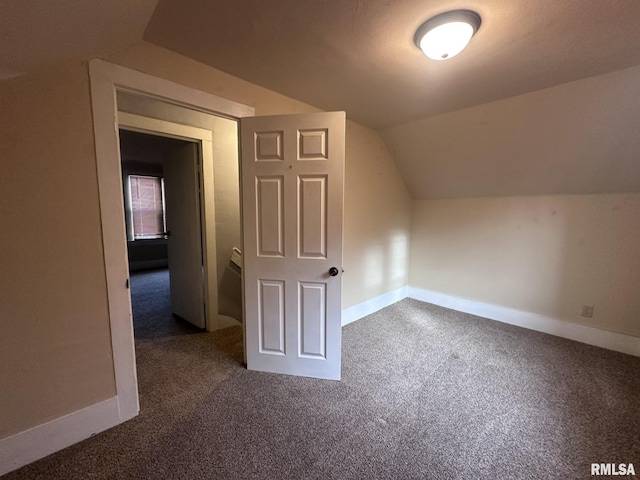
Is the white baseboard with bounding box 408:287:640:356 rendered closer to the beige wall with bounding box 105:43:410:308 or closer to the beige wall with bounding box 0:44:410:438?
the beige wall with bounding box 105:43:410:308

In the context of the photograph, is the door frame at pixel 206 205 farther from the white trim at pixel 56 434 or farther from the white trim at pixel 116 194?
the white trim at pixel 56 434

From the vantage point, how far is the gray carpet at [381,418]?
4.49ft

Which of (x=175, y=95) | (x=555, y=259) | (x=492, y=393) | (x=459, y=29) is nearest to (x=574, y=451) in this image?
(x=492, y=393)

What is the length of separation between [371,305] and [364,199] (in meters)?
1.41

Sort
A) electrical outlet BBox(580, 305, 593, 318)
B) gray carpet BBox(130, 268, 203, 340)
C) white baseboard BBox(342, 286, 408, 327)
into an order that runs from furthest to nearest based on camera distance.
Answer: white baseboard BBox(342, 286, 408, 327) < gray carpet BBox(130, 268, 203, 340) < electrical outlet BBox(580, 305, 593, 318)

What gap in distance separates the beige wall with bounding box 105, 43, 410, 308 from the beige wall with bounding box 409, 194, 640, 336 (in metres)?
0.52

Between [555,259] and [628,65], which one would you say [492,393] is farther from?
[628,65]

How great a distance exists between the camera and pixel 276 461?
1392 mm

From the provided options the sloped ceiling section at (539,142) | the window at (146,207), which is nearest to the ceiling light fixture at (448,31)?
the sloped ceiling section at (539,142)

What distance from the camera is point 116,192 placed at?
5.05 ft

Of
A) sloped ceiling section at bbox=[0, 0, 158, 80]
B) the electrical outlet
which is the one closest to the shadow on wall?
sloped ceiling section at bbox=[0, 0, 158, 80]

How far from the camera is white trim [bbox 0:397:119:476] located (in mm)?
1334

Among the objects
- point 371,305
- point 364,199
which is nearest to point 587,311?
point 371,305

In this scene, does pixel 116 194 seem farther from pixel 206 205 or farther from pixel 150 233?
pixel 150 233
